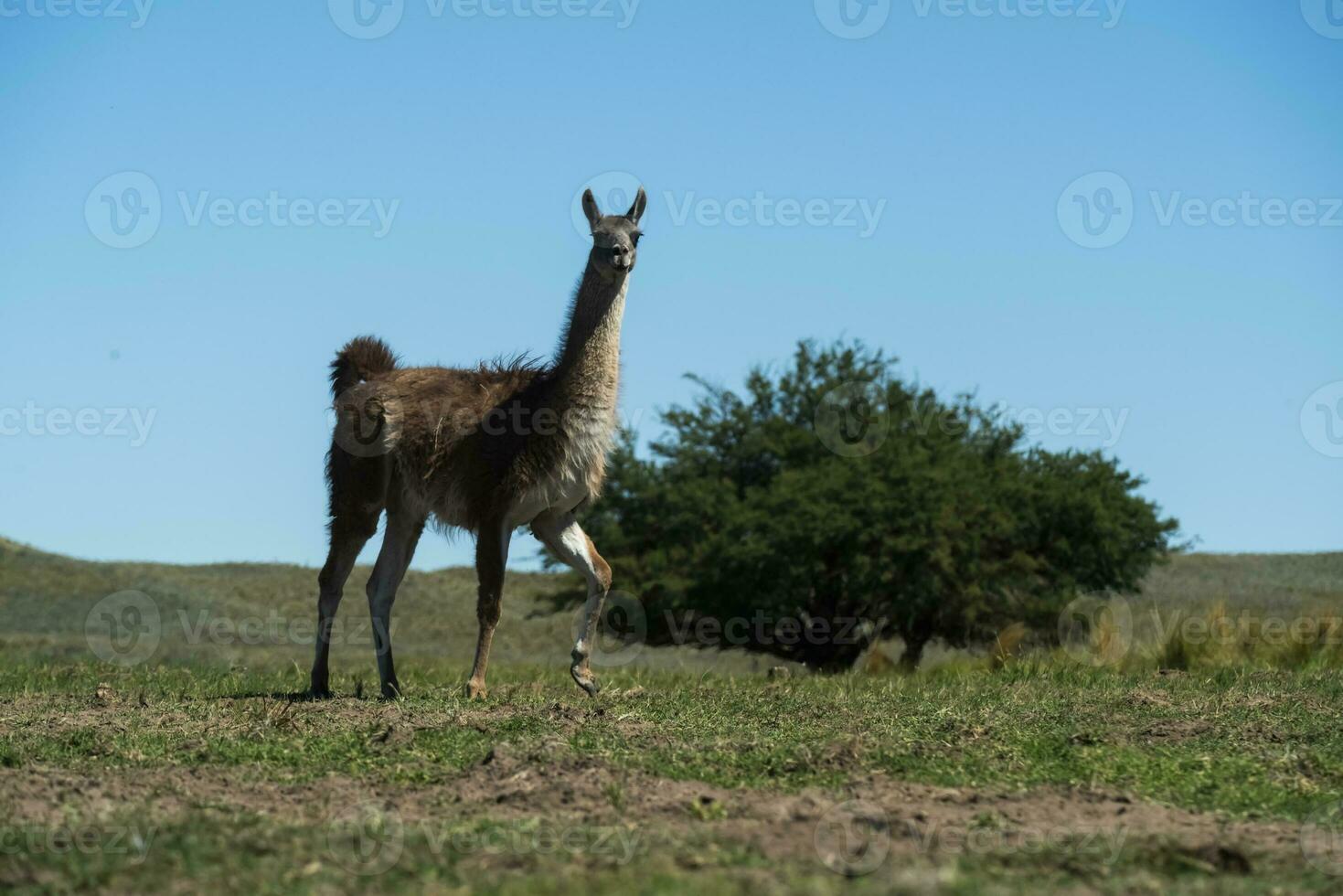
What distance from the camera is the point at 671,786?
Result: 7621mm

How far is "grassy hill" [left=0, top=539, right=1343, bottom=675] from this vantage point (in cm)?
4053

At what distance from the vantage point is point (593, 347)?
12.8m

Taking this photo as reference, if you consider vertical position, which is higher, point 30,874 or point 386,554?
point 386,554

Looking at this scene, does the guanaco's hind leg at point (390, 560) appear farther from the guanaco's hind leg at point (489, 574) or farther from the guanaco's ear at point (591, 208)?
the guanaco's ear at point (591, 208)

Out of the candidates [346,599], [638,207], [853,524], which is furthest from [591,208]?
[346,599]

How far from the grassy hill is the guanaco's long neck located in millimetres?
22135

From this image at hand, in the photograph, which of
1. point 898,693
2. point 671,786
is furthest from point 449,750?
point 898,693

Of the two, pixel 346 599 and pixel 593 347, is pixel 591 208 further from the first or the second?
pixel 346 599

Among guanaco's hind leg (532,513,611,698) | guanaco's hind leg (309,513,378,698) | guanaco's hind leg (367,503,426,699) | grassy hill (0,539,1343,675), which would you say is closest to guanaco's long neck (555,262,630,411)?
guanaco's hind leg (532,513,611,698)

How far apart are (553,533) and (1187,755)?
590 cm

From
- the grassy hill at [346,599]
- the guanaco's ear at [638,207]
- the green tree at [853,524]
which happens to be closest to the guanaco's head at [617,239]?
the guanaco's ear at [638,207]

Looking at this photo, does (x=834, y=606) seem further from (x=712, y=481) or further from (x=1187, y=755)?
(x=1187, y=755)

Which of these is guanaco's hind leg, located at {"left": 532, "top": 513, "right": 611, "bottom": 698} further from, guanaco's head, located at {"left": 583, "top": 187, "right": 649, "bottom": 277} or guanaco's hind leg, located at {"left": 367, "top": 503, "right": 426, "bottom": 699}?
guanaco's head, located at {"left": 583, "top": 187, "right": 649, "bottom": 277}

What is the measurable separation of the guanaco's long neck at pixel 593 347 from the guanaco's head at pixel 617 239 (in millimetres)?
140
